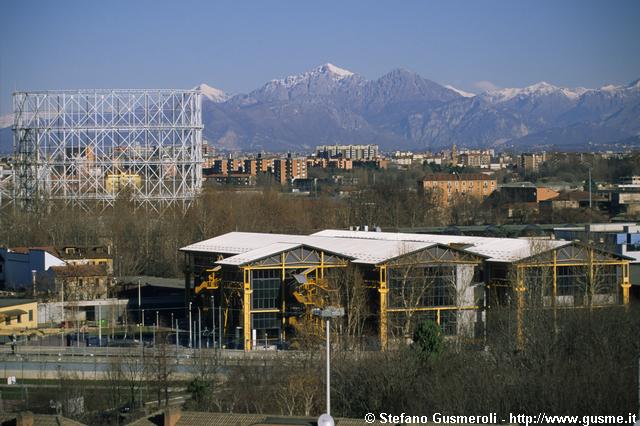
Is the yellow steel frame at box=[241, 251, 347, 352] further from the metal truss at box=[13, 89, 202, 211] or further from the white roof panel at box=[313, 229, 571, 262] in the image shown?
the metal truss at box=[13, 89, 202, 211]

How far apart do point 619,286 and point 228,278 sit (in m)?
5.94

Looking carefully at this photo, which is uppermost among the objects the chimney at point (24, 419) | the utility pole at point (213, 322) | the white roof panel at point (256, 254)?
the white roof panel at point (256, 254)

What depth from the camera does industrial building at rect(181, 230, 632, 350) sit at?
1983 centimetres

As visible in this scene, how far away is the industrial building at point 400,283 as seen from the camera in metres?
19.8

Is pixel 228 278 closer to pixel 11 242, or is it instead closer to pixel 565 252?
pixel 565 252

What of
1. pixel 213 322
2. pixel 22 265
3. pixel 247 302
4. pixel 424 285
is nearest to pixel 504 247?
pixel 424 285

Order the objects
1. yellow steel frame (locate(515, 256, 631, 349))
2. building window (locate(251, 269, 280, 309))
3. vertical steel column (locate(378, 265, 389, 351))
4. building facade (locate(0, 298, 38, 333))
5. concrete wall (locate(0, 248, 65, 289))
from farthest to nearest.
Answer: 1. concrete wall (locate(0, 248, 65, 289))
2. building facade (locate(0, 298, 38, 333))
3. building window (locate(251, 269, 280, 309))
4. vertical steel column (locate(378, 265, 389, 351))
5. yellow steel frame (locate(515, 256, 631, 349))

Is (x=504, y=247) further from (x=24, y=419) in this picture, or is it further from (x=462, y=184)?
(x=462, y=184)

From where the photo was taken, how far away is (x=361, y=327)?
1961 cm

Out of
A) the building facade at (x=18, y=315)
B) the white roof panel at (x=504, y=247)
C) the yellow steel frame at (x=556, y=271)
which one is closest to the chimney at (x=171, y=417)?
the yellow steel frame at (x=556, y=271)

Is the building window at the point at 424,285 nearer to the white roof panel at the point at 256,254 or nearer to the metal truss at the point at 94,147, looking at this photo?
the white roof panel at the point at 256,254

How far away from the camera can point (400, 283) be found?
20.3m

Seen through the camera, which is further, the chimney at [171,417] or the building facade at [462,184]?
the building facade at [462,184]

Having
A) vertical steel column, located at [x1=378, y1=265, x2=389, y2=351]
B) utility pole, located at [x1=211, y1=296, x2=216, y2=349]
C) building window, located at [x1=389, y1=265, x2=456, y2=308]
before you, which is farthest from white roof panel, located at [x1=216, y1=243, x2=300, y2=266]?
building window, located at [x1=389, y1=265, x2=456, y2=308]
